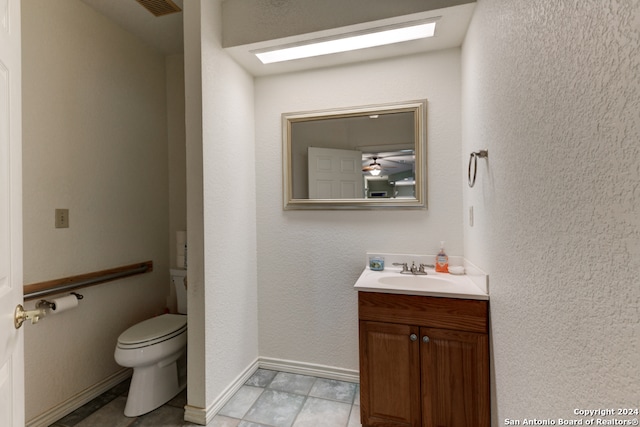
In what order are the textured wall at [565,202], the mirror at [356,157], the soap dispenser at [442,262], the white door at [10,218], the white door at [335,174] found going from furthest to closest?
the white door at [335,174] → the mirror at [356,157] → the soap dispenser at [442,262] → the white door at [10,218] → the textured wall at [565,202]

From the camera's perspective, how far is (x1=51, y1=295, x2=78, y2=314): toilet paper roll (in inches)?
62.3

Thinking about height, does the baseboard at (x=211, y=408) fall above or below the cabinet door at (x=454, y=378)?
below

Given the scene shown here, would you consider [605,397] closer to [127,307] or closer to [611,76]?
[611,76]

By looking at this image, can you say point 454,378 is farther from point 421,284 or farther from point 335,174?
point 335,174

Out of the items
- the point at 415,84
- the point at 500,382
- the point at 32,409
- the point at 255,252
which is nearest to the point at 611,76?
the point at 500,382

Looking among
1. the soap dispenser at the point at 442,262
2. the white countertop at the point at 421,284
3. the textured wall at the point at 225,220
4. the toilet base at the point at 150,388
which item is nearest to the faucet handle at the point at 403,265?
the white countertop at the point at 421,284

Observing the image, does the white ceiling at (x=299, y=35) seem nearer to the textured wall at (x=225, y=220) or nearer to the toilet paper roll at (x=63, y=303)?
the textured wall at (x=225, y=220)

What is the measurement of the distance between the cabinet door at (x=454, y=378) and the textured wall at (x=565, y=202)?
0.16 m

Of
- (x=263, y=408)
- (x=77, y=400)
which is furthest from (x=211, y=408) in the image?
(x=77, y=400)

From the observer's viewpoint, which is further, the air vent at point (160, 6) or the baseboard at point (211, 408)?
the air vent at point (160, 6)

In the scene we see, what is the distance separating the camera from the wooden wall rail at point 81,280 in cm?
155

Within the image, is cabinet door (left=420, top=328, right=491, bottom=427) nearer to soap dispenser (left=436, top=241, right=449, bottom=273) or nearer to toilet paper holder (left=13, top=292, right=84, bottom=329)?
soap dispenser (left=436, top=241, right=449, bottom=273)

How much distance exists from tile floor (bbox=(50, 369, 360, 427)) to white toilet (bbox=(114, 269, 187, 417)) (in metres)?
0.06

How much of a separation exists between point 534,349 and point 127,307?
2469 millimetres
